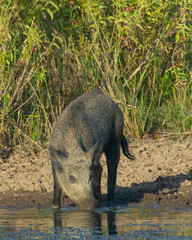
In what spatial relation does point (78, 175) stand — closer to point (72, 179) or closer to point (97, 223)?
point (72, 179)

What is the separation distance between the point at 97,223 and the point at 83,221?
194mm

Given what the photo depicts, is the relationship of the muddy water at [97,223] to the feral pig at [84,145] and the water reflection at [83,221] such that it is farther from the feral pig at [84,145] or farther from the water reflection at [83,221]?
the feral pig at [84,145]

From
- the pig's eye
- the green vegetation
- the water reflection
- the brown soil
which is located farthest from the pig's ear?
the green vegetation

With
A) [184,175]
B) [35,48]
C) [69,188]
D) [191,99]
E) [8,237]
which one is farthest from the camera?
[191,99]

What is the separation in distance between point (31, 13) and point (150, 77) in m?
2.85

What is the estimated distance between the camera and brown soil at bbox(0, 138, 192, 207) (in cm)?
748

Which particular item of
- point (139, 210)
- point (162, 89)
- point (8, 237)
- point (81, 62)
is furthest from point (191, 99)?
point (8, 237)

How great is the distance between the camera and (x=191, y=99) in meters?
10.7

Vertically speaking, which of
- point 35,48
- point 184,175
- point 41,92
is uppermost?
point 35,48

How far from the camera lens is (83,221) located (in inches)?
235

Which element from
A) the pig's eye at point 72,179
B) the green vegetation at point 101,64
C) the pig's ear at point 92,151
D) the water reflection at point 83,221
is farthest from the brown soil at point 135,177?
the pig's ear at point 92,151

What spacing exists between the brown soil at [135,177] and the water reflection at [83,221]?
85 cm

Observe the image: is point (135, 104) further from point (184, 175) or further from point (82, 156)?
point (82, 156)

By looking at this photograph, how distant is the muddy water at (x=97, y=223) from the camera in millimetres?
5180
